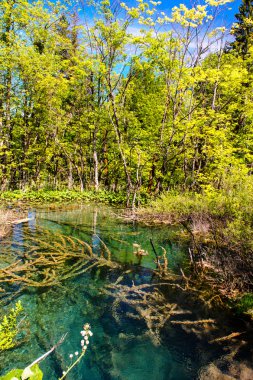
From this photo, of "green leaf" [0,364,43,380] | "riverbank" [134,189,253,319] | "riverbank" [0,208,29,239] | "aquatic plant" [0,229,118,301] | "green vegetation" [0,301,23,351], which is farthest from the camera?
"riverbank" [0,208,29,239]

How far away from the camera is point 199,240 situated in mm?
11445

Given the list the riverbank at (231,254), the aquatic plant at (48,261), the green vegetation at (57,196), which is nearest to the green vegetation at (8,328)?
the aquatic plant at (48,261)

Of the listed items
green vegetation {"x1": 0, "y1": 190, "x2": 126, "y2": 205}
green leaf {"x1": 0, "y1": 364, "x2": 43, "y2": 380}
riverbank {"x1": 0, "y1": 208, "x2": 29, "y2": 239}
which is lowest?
green vegetation {"x1": 0, "y1": 190, "x2": 126, "y2": 205}

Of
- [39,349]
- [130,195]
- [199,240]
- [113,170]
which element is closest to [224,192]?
[199,240]

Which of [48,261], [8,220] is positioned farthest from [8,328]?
[8,220]

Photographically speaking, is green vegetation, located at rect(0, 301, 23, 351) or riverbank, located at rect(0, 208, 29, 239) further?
riverbank, located at rect(0, 208, 29, 239)

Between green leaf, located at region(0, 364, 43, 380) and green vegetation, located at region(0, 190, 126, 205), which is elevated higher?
Result: green leaf, located at region(0, 364, 43, 380)

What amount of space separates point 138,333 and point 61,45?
2699 cm

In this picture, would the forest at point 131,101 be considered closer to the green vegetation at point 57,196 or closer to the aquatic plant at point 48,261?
the green vegetation at point 57,196

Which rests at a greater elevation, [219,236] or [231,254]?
[219,236]

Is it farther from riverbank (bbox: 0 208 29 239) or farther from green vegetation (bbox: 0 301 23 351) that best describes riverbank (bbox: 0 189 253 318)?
green vegetation (bbox: 0 301 23 351)

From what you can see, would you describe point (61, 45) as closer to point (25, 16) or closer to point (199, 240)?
point (25, 16)

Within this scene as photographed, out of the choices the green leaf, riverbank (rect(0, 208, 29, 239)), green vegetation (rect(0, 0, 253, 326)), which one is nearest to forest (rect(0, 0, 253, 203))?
green vegetation (rect(0, 0, 253, 326))

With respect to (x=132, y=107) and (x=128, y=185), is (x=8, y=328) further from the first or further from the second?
(x=132, y=107)
